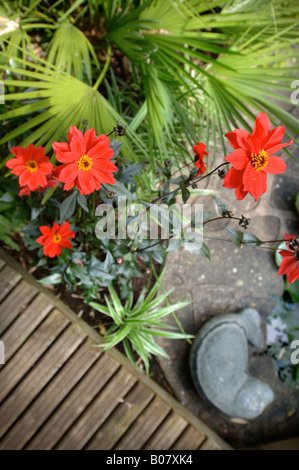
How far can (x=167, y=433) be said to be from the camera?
1.65 meters

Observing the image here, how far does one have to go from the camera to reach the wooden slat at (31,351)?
5.22 feet

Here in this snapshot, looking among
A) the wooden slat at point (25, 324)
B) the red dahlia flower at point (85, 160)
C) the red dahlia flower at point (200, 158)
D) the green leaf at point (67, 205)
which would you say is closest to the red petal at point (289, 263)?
the red dahlia flower at point (200, 158)

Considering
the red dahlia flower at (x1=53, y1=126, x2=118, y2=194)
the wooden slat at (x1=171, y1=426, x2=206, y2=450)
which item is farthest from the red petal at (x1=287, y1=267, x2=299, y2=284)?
the wooden slat at (x1=171, y1=426, x2=206, y2=450)

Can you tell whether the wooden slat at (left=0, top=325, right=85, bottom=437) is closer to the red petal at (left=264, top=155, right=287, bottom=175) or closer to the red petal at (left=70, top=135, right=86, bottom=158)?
the red petal at (left=70, top=135, right=86, bottom=158)

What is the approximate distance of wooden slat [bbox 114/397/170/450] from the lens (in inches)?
63.9

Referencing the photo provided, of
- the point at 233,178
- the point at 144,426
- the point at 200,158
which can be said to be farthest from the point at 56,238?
the point at 144,426

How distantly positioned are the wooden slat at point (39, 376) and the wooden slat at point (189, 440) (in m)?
0.65

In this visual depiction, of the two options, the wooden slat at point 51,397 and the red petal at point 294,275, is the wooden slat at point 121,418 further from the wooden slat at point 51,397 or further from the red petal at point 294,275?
the red petal at point 294,275

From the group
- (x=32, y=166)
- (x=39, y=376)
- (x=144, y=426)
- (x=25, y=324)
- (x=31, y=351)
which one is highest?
(x=32, y=166)

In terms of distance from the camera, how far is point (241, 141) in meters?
0.77

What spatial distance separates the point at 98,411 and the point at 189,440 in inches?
17.6

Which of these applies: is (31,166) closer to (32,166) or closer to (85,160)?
(32,166)

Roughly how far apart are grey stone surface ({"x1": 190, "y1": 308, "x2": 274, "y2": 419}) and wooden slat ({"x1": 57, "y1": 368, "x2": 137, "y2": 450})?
0.36 meters

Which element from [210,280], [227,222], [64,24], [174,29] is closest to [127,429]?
[210,280]
